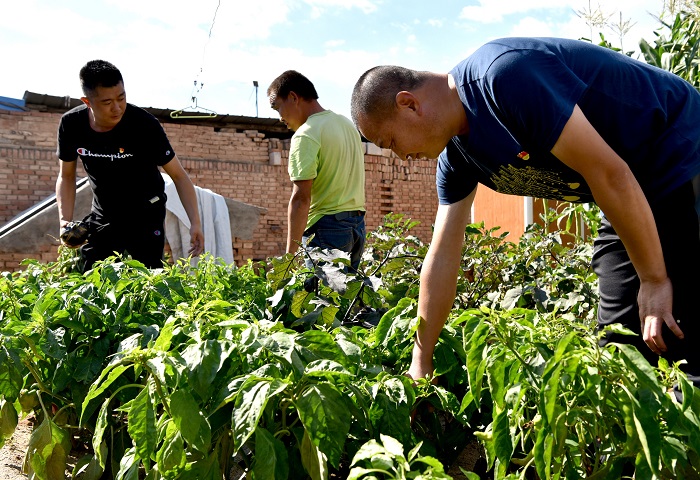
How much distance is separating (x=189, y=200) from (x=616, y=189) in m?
3.33

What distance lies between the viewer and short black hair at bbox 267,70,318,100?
14.3 ft

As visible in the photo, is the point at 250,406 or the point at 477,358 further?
the point at 477,358

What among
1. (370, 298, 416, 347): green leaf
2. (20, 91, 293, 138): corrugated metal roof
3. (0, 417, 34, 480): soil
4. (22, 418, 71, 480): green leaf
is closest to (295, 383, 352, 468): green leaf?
(370, 298, 416, 347): green leaf

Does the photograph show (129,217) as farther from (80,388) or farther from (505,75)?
(505,75)

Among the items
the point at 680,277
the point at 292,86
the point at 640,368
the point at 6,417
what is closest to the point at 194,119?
the point at 292,86

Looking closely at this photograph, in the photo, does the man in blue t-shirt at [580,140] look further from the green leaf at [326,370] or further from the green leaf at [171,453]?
the green leaf at [171,453]

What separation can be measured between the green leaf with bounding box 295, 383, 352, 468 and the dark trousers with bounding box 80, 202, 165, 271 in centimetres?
307

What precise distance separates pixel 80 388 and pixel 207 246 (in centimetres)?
830

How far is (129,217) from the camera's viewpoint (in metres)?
4.30

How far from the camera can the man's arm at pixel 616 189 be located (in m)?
1.65

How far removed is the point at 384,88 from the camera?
191 cm

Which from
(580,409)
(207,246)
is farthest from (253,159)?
(580,409)

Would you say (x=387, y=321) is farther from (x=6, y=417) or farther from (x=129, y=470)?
(x=6, y=417)

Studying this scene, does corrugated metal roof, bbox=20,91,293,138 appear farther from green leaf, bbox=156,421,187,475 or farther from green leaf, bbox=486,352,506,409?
green leaf, bbox=486,352,506,409
